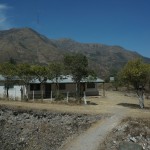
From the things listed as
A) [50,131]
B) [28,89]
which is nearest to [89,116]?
[50,131]

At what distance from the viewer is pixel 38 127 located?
27750mm

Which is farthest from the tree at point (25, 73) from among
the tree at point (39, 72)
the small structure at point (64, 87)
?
the small structure at point (64, 87)

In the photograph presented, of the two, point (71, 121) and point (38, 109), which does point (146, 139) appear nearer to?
point (71, 121)

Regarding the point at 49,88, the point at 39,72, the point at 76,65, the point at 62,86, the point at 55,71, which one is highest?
the point at 76,65

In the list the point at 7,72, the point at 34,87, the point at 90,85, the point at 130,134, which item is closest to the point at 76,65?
the point at 7,72

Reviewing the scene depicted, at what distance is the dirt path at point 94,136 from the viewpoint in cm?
2019

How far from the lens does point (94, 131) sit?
23.9 metres

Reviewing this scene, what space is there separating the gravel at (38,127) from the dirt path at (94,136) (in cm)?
112

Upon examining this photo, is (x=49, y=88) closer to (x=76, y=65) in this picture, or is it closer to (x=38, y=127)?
(x=76, y=65)

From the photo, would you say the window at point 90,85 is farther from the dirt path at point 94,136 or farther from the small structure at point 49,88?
the dirt path at point 94,136

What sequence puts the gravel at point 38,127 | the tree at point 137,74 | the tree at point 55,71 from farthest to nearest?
1. the tree at point 55,71
2. the tree at point 137,74
3. the gravel at point 38,127

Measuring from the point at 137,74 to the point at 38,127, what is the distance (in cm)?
1348

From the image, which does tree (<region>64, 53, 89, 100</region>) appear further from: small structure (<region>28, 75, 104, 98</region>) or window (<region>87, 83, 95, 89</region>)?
window (<region>87, 83, 95, 89</region>)

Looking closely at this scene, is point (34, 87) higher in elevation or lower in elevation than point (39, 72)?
lower
